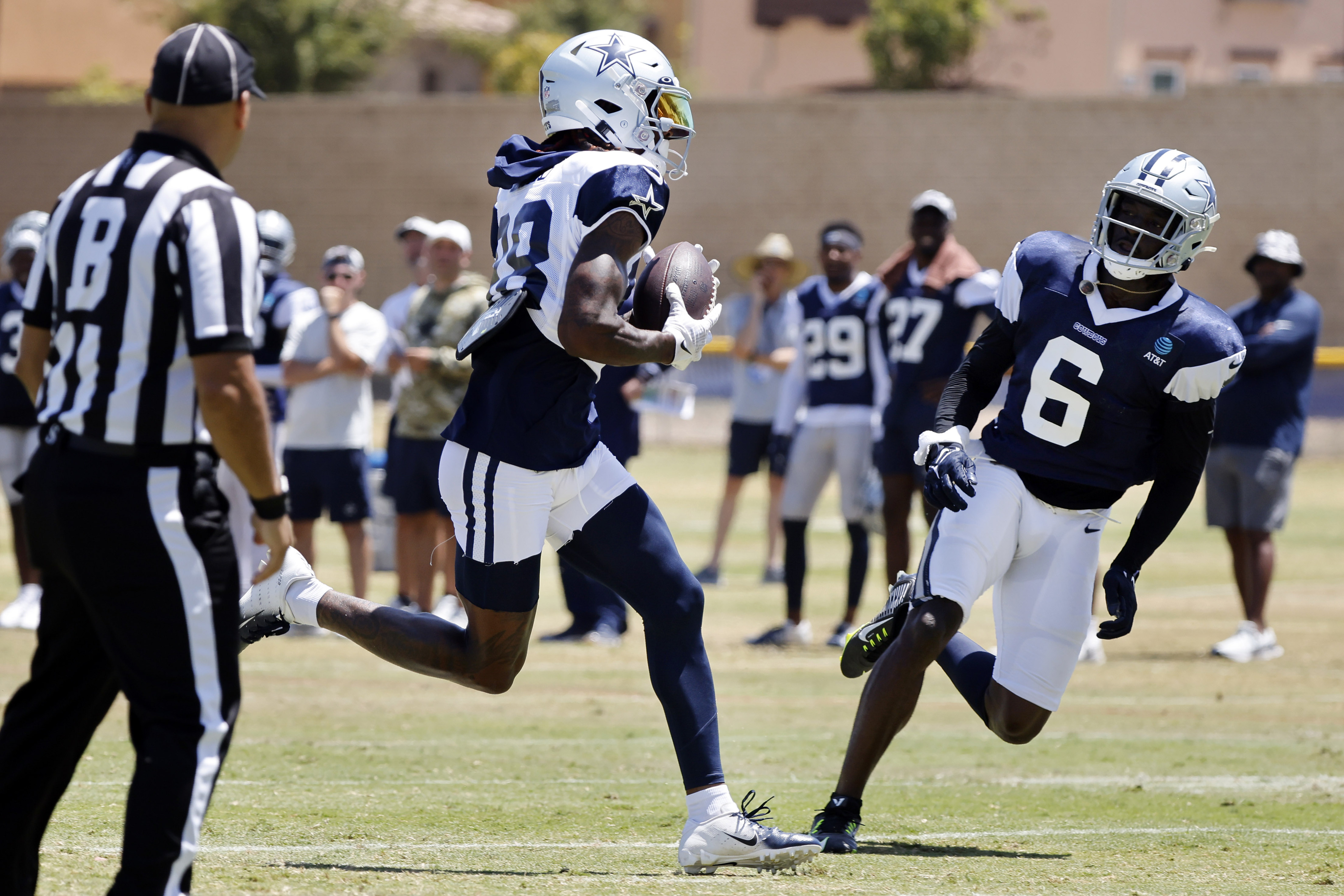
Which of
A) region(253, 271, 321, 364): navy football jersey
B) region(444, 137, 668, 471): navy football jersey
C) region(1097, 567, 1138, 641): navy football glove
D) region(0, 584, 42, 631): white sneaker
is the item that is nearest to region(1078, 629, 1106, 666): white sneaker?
region(1097, 567, 1138, 641): navy football glove

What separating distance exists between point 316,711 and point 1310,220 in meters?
26.5

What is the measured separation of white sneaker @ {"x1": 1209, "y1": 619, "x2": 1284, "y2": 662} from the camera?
9148 millimetres

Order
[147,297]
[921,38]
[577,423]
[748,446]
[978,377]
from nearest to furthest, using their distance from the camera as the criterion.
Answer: [147,297]
[577,423]
[978,377]
[748,446]
[921,38]

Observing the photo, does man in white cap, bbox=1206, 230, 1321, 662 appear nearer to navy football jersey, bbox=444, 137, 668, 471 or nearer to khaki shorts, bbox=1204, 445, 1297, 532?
khaki shorts, bbox=1204, 445, 1297, 532

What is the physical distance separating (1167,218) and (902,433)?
13.2 feet

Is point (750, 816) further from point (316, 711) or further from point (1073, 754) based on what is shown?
point (316, 711)

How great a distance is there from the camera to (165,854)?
11.0 feet

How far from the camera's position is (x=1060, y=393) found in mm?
5059

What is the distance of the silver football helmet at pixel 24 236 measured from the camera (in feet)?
32.1

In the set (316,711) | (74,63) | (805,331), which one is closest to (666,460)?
(805,331)

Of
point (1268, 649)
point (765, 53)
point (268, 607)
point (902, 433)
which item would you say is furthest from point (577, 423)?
point (765, 53)

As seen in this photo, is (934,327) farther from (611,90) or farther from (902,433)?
(611,90)

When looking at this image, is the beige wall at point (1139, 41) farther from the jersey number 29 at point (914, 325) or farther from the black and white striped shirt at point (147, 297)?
the black and white striped shirt at point (147, 297)

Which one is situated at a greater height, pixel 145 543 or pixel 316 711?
pixel 145 543
